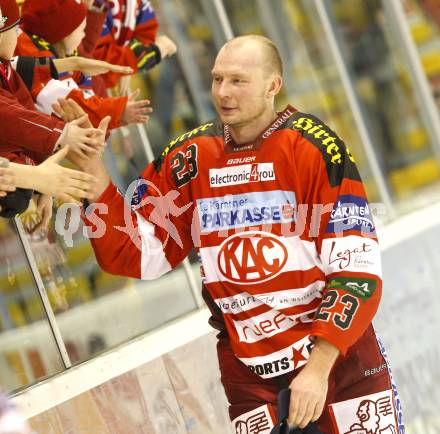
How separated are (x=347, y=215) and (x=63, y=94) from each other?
98 centimetres

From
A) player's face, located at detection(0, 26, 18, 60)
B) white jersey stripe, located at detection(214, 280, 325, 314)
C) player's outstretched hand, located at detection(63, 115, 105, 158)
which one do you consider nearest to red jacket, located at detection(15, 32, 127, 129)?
player's face, located at detection(0, 26, 18, 60)

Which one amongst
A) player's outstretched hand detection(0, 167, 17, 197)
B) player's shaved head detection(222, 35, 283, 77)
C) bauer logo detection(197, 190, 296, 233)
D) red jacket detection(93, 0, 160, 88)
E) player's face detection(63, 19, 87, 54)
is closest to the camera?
player's outstretched hand detection(0, 167, 17, 197)

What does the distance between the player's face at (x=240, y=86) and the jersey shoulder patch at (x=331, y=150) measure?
0.41 ft

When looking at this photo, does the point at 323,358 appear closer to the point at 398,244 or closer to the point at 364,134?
the point at 398,244

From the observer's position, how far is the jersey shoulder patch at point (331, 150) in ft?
10.1

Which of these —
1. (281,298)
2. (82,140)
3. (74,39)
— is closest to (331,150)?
(281,298)

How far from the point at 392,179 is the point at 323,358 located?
4.43 meters

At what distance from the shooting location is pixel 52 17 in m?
3.61

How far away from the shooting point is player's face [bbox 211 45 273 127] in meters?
3.17

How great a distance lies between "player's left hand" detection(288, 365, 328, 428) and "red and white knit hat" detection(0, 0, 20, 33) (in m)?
1.24

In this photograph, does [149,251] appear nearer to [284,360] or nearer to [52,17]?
[284,360]

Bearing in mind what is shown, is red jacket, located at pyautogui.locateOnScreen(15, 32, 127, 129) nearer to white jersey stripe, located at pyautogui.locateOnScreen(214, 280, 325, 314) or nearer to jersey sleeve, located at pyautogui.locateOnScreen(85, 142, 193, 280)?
jersey sleeve, located at pyautogui.locateOnScreen(85, 142, 193, 280)

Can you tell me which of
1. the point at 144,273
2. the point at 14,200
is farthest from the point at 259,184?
the point at 14,200

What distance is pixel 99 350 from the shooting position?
4.34 meters
